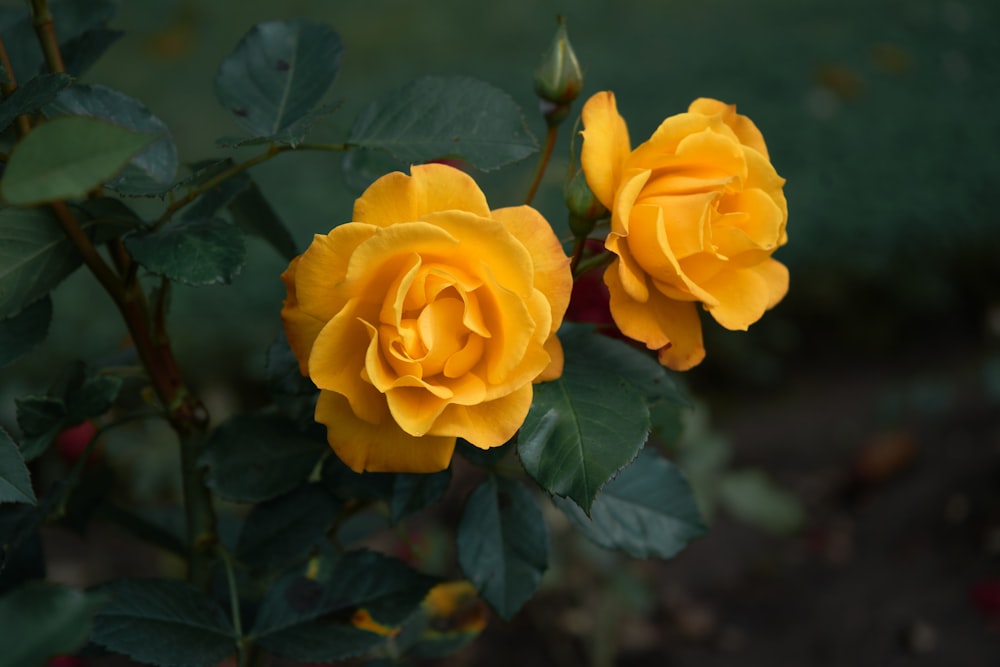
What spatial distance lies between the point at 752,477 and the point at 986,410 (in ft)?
1.79

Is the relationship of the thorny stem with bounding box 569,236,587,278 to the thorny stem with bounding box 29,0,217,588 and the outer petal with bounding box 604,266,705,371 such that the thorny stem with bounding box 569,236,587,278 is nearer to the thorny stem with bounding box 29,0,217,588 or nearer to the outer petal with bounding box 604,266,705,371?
the outer petal with bounding box 604,266,705,371

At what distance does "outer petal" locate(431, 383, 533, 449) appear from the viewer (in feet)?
1.39

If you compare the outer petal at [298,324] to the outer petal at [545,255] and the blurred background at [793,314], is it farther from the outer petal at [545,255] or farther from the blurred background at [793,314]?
the blurred background at [793,314]

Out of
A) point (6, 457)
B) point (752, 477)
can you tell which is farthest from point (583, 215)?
point (752, 477)

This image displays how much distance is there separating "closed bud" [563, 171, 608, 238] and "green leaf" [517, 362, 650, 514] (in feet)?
0.27

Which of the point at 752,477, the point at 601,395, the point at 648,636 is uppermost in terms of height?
the point at 601,395

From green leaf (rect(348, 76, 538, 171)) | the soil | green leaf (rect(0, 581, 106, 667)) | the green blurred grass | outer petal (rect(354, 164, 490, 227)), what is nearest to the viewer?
green leaf (rect(0, 581, 106, 667))

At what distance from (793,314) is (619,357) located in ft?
5.04

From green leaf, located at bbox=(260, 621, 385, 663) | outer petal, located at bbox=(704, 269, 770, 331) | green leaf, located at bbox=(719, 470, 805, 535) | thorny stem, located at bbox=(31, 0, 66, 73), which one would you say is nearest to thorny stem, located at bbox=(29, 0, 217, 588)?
thorny stem, located at bbox=(31, 0, 66, 73)

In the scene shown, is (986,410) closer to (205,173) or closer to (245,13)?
(205,173)

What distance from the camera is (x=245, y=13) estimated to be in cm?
288

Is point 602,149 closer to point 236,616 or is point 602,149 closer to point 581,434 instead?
point 581,434

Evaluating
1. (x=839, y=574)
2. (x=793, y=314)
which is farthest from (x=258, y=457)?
(x=793, y=314)

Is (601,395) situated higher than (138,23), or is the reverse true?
(601,395)
